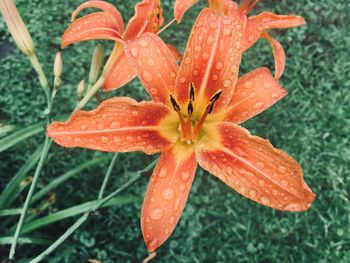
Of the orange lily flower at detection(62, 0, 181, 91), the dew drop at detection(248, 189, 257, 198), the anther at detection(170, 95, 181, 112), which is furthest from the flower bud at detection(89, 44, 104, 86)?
the dew drop at detection(248, 189, 257, 198)

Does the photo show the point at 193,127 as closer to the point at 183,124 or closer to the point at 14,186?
the point at 183,124

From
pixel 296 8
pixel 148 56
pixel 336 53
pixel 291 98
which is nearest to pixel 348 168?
pixel 291 98

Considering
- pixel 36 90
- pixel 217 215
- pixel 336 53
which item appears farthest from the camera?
pixel 336 53

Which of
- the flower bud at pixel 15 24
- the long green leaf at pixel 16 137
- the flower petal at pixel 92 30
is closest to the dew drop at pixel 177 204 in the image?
the flower petal at pixel 92 30

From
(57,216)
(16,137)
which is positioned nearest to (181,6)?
(16,137)

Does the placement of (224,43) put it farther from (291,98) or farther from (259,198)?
(291,98)

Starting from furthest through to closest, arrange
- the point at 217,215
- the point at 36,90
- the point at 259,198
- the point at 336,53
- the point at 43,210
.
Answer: the point at 336,53 → the point at 36,90 → the point at 217,215 → the point at 43,210 → the point at 259,198
